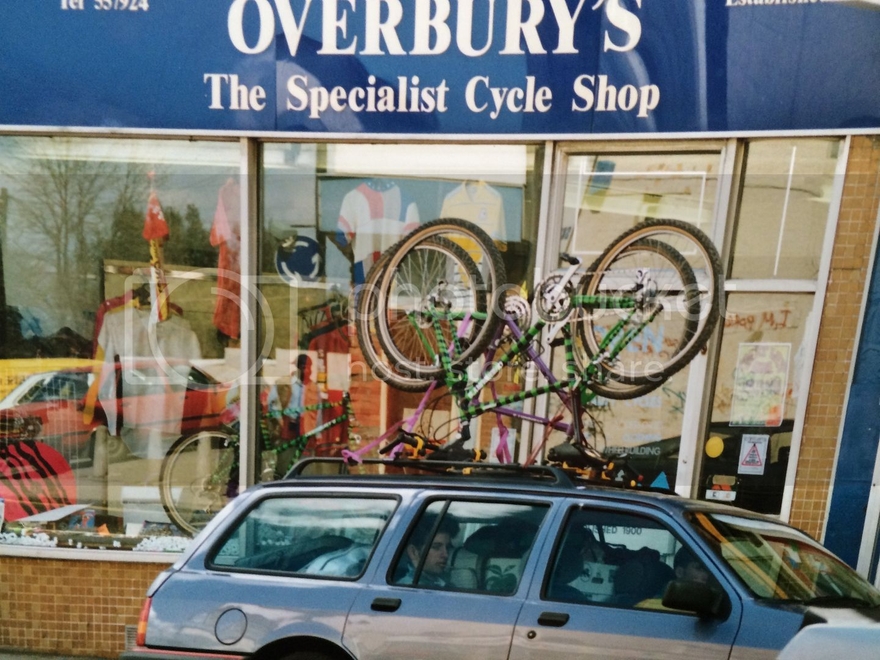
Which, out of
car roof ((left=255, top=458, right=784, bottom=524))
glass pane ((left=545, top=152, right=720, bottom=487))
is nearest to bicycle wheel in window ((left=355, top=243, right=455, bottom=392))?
glass pane ((left=545, top=152, right=720, bottom=487))

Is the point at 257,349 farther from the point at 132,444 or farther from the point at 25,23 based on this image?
the point at 25,23

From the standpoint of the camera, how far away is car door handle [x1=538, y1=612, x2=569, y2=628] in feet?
9.74

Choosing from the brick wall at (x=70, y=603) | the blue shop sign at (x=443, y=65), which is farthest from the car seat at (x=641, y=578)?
the brick wall at (x=70, y=603)

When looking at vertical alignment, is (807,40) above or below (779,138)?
above

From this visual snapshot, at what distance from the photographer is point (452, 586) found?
3.20 metres

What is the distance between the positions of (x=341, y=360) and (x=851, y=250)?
4334 millimetres

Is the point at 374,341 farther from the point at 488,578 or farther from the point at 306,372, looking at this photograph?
the point at 488,578

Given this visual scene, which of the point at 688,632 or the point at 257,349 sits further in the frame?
the point at 257,349

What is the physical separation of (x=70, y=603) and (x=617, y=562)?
16.5 ft

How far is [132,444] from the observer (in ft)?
20.3

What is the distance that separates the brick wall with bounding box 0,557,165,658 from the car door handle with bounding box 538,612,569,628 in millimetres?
4141

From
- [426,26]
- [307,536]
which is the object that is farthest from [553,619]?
[426,26]

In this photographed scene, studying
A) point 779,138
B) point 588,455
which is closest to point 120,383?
point 588,455

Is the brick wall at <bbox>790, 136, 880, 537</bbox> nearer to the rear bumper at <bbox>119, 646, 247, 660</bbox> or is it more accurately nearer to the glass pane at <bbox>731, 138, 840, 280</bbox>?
the glass pane at <bbox>731, 138, 840, 280</bbox>
